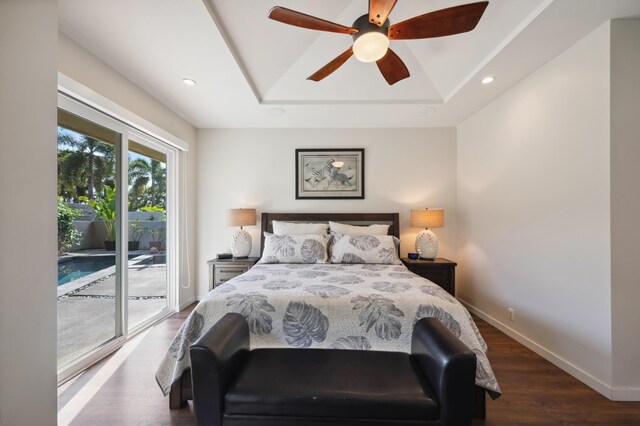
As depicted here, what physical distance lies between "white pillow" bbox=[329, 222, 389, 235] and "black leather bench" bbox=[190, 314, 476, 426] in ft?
6.35

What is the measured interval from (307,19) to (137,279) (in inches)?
121

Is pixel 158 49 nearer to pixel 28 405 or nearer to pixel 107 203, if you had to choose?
pixel 107 203

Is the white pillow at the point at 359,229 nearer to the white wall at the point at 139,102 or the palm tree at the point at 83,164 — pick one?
the white wall at the point at 139,102

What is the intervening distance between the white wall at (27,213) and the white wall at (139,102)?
0.93m

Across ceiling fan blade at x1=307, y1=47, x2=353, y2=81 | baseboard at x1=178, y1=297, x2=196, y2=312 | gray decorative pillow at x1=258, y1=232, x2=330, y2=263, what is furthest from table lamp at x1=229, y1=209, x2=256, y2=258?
ceiling fan blade at x1=307, y1=47, x2=353, y2=81

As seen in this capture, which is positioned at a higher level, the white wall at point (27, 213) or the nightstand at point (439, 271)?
the white wall at point (27, 213)

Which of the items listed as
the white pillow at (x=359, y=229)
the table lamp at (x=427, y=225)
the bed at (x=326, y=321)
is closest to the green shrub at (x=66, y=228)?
the bed at (x=326, y=321)

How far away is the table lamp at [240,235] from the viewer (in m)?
3.32

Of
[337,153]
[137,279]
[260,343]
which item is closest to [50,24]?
[260,343]

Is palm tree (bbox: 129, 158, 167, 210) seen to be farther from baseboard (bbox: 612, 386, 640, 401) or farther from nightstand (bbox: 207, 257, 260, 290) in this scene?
baseboard (bbox: 612, 386, 640, 401)

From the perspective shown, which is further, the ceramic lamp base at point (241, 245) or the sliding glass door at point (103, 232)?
the ceramic lamp base at point (241, 245)

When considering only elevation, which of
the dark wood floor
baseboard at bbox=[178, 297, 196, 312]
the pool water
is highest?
the pool water

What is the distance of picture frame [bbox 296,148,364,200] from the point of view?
11.9 feet

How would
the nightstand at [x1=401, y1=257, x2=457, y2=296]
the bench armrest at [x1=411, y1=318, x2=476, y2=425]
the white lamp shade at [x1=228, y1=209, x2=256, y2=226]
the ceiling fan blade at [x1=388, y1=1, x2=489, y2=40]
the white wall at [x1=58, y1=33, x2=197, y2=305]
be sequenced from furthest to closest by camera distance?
the white lamp shade at [x1=228, y1=209, x2=256, y2=226] → the nightstand at [x1=401, y1=257, x2=457, y2=296] → the white wall at [x1=58, y1=33, x2=197, y2=305] → the ceiling fan blade at [x1=388, y1=1, x2=489, y2=40] → the bench armrest at [x1=411, y1=318, x2=476, y2=425]
